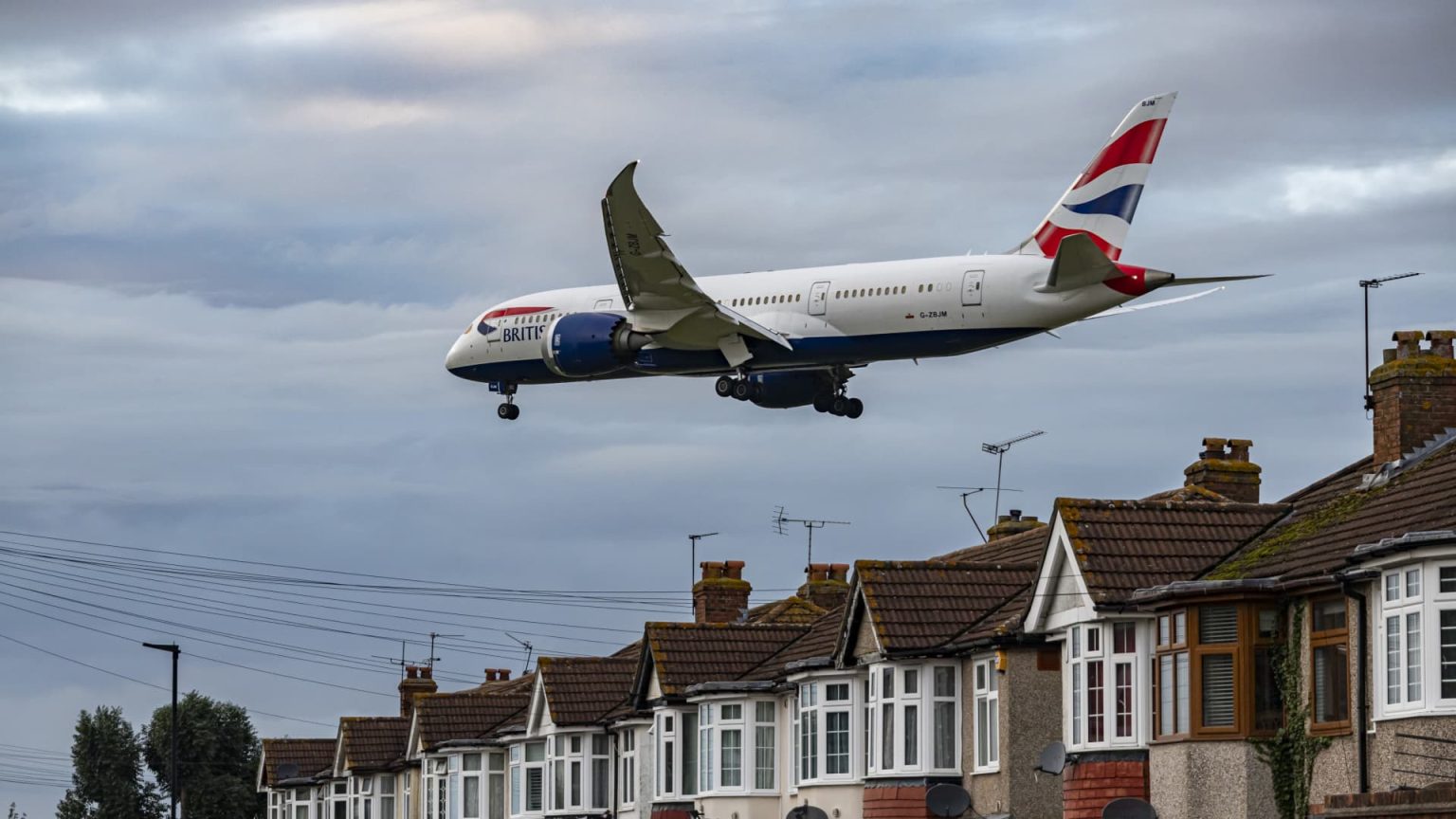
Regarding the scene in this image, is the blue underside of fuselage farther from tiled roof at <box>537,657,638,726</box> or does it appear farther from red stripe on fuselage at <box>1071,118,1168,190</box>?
tiled roof at <box>537,657,638,726</box>

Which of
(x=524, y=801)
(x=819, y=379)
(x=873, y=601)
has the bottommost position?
(x=524, y=801)

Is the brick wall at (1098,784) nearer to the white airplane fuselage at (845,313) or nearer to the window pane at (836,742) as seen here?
the window pane at (836,742)

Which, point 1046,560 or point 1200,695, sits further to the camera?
point 1046,560

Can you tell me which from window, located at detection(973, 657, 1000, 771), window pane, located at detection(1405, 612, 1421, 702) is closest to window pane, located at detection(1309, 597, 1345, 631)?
window pane, located at detection(1405, 612, 1421, 702)

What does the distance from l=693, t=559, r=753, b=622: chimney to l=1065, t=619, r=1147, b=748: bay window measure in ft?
67.8

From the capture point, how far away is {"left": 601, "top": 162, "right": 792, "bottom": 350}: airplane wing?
5322 cm

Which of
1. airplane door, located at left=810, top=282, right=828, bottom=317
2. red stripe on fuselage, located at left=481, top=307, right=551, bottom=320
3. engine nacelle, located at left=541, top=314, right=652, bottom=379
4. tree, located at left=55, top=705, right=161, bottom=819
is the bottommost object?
tree, located at left=55, top=705, right=161, bottom=819

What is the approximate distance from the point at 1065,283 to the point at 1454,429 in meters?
16.5

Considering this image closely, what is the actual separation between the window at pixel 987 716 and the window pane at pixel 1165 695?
15.2 feet

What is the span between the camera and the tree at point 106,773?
116 m

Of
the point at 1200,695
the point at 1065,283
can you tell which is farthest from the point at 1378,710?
the point at 1065,283

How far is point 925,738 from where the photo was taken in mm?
37656

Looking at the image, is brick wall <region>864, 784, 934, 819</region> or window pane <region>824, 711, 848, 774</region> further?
window pane <region>824, 711, 848, 774</region>

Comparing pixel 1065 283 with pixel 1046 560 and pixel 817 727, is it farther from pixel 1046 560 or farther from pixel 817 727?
pixel 1046 560
